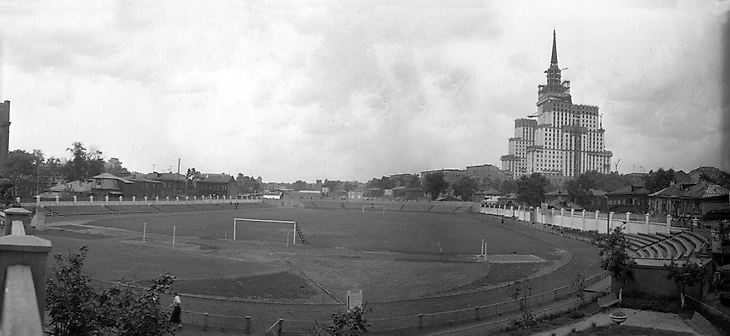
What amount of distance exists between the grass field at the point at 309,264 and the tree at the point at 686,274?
6.64 meters

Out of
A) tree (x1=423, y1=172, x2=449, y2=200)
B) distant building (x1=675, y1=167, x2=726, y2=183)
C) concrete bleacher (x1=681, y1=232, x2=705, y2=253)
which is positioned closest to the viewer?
distant building (x1=675, y1=167, x2=726, y2=183)

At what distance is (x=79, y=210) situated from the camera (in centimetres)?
6475

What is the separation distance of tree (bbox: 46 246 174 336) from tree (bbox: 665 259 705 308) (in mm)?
18640

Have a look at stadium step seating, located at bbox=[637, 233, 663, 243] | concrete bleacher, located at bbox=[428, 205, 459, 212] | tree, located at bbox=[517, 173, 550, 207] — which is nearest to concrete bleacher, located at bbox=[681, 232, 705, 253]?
stadium step seating, located at bbox=[637, 233, 663, 243]

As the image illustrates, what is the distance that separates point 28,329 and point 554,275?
29757 millimetres

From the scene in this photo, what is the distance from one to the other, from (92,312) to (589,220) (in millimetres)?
54087

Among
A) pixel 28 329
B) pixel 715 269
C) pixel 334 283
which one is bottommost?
pixel 334 283

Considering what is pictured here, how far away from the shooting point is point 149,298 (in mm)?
7730

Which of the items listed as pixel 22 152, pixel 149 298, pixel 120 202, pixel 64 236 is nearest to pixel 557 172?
pixel 120 202

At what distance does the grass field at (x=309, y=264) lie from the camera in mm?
21873

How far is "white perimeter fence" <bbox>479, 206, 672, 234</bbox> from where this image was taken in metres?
39.8

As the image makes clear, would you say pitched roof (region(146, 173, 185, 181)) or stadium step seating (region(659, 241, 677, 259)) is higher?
pitched roof (region(146, 173, 185, 181))

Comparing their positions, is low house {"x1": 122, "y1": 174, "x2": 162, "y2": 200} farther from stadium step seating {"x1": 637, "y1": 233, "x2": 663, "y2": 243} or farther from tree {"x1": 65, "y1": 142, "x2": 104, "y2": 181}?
stadium step seating {"x1": 637, "y1": 233, "x2": 663, "y2": 243}

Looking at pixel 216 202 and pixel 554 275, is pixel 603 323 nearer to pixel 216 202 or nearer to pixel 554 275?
pixel 554 275
